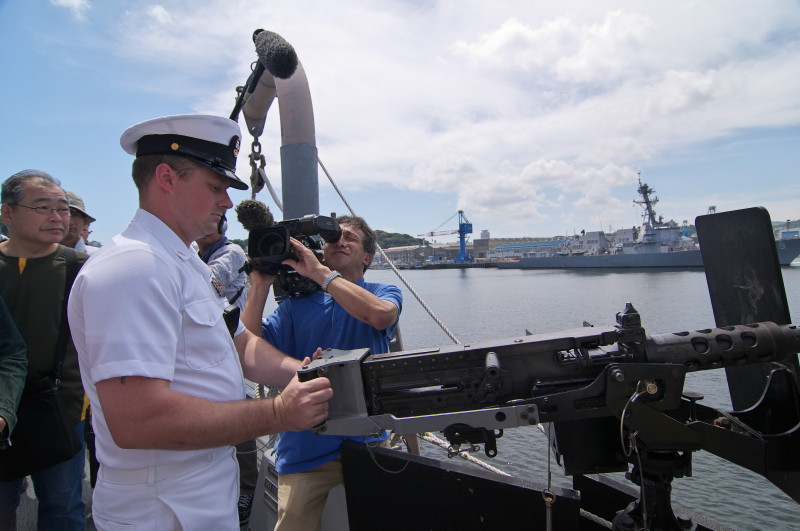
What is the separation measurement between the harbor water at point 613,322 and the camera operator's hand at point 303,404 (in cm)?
519

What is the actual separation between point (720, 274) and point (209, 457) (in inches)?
83.5

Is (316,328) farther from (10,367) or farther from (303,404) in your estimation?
(10,367)

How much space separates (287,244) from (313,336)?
540 mm

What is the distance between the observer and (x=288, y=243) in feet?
7.27

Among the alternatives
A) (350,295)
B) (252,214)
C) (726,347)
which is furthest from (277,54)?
(726,347)

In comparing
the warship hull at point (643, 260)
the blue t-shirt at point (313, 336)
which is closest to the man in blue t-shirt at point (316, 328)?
the blue t-shirt at point (313, 336)

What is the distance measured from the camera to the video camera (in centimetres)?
222

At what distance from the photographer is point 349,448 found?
2.25 metres

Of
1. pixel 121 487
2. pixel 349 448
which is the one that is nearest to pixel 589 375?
pixel 349 448

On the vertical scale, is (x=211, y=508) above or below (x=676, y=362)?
below

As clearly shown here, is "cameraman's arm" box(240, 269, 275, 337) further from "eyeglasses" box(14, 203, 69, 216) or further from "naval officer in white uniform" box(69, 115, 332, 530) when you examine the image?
"eyeglasses" box(14, 203, 69, 216)

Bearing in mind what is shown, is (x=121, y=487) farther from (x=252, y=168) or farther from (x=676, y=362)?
(x=252, y=168)

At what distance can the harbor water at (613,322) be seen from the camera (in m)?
5.86

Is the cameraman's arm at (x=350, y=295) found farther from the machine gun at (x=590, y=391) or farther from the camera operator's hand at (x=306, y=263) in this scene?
the machine gun at (x=590, y=391)
